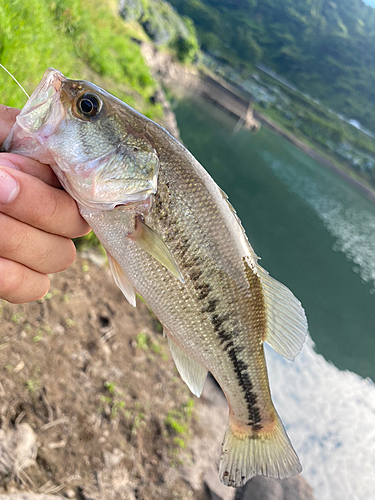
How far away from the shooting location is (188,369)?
206 centimetres

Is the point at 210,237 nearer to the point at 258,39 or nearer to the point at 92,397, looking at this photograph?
the point at 92,397

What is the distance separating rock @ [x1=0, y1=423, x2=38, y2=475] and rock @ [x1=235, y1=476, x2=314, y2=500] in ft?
11.3

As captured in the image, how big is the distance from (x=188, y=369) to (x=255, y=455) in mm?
746

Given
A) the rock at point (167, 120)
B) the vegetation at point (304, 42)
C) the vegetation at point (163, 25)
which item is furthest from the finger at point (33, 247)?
the vegetation at point (304, 42)

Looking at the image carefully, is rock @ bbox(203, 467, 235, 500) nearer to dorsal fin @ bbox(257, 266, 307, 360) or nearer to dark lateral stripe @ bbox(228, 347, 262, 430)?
dark lateral stripe @ bbox(228, 347, 262, 430)

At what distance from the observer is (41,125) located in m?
1.48

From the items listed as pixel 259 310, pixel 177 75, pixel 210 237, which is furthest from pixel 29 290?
pixel 177 75

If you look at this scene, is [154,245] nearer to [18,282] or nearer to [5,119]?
[18,282]

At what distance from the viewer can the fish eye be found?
1591 mm

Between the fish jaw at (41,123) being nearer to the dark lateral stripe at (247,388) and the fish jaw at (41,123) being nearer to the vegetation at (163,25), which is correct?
the dark lateral stripe at (247,388)

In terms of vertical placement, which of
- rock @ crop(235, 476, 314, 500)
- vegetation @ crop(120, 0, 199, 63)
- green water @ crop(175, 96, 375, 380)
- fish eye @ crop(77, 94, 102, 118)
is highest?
vegetation @ crop(120, 0, 199, 63)

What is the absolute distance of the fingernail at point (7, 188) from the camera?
1.39 m

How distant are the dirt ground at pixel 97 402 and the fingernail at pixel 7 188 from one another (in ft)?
8.03

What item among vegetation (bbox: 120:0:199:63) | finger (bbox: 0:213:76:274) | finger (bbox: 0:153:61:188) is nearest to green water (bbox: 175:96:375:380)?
finger (bbox: 0:213:76:274)
